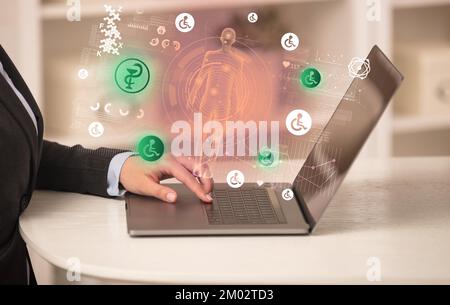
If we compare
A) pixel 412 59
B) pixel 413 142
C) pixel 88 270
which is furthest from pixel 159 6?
pixel 88 270

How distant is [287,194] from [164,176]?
19 cm

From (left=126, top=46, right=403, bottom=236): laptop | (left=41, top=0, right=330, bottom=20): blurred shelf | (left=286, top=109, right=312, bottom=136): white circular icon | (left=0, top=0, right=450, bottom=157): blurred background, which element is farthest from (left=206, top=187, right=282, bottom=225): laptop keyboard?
(left=41, top=0, right=330, bottom=20): blurred shelf

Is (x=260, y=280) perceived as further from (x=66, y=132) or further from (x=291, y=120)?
(x=66, y=132)

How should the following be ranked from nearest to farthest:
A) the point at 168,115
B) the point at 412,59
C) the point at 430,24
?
1. the point at 168,115
2. the point at 412,59
3. the point at 430,24

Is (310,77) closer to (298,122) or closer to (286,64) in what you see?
(286,64)

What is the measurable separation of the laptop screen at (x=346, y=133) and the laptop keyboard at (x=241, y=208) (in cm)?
5

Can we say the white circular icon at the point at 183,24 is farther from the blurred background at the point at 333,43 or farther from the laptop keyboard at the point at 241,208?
the blurred background at the point at 333,43

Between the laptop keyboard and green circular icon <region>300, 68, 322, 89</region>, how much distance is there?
18 cm

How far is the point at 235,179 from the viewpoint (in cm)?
140

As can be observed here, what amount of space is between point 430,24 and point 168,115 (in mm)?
1709

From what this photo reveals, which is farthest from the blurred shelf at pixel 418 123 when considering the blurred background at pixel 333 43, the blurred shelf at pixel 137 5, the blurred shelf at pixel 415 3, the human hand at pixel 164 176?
the human hand at pixel 164 176

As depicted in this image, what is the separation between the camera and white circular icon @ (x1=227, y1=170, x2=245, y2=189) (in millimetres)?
1383
